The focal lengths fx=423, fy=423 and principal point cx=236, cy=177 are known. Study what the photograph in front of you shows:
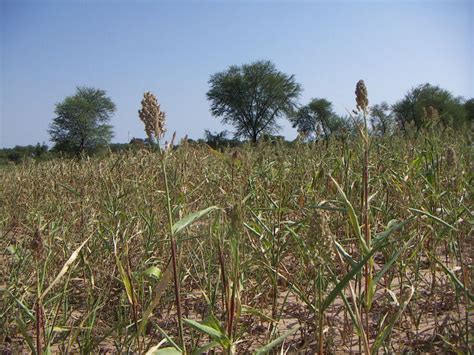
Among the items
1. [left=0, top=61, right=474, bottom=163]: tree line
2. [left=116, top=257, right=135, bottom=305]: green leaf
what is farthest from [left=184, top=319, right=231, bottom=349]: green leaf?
[left=0, top=61, right=474, bottom=163]: tree line

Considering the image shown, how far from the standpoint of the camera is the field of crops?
1122 mm

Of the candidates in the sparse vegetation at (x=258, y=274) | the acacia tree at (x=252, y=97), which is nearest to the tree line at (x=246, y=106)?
the acacia tree at (x=252, y=97)

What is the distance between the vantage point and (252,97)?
31953 millimetres

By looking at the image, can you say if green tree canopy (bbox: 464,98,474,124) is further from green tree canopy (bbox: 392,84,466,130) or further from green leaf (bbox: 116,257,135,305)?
green leaf (bbox: 116,257,135,305)

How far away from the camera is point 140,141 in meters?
3.08

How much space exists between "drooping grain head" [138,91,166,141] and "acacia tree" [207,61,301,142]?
30.5 meters

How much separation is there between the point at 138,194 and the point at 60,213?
0.53 metres

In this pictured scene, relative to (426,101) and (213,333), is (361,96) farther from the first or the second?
(426,101)

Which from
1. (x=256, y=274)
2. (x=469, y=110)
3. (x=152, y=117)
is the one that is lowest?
(x=256, y=274)

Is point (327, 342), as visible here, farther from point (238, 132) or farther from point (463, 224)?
point (238, 132)

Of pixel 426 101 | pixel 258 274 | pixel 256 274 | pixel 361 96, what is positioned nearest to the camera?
pixel 361 96

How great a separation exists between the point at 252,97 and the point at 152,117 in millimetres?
31529

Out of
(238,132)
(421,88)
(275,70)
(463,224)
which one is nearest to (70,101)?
(238,132)

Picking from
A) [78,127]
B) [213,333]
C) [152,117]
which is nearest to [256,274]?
[213,333]
